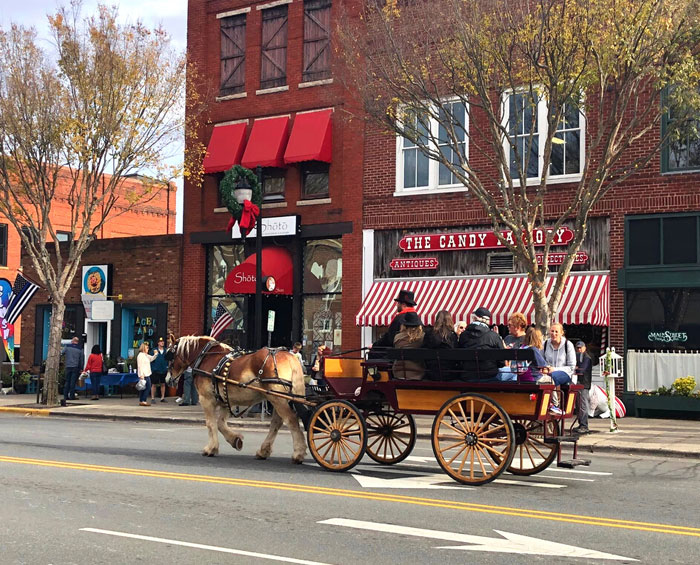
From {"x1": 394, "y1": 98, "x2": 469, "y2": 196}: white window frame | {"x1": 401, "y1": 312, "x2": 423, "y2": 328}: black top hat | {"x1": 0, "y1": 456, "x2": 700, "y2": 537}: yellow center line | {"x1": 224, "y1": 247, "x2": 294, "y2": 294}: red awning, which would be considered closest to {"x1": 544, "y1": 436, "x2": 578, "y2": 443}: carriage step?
{"x1": 0, "y1": 456, "x2": 700, "y2": 537}: yellow center line

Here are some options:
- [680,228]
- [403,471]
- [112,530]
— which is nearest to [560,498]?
[403,471]

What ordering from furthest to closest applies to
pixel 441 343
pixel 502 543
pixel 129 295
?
pixel 129 295 < pixel 441 343 < pixel 502 543

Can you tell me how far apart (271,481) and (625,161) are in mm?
14381

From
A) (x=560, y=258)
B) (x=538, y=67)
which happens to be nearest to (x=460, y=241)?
(x=560, y=258)

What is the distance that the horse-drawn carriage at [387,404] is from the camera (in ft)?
35.5

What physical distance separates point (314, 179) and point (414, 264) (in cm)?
436

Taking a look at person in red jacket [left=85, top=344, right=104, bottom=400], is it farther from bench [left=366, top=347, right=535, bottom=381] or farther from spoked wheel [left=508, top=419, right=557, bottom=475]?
spoked wheel [left=508, top=419, right=557, bottom=475]

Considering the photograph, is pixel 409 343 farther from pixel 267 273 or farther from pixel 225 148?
pixel 225 148

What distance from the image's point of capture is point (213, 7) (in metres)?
29.8

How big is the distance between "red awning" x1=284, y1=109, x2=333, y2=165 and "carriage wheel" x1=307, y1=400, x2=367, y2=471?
50.8ft

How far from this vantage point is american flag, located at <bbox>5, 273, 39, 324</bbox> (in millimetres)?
28812

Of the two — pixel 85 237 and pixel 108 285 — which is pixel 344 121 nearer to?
pixel 85 237

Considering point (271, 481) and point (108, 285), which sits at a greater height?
point (108, 285)

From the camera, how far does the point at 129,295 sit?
31312 millimetres
